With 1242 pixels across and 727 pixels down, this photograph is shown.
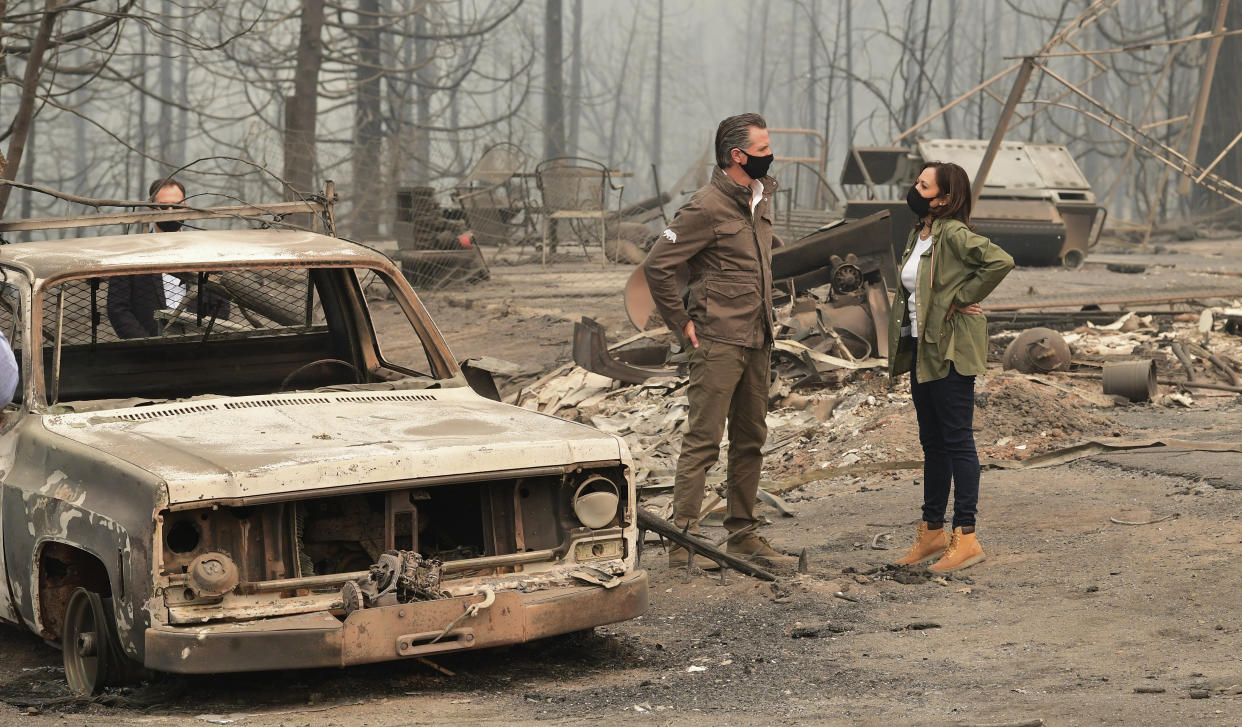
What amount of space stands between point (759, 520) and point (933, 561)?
0.85 m

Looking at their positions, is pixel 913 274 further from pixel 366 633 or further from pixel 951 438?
pixel 366 633

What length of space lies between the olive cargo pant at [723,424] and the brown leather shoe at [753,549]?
0.24ft

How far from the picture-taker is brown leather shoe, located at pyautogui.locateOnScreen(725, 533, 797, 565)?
7004 millimetres

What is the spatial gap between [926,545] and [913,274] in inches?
50.0

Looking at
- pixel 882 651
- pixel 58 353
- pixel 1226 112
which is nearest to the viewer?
pixel 882 651

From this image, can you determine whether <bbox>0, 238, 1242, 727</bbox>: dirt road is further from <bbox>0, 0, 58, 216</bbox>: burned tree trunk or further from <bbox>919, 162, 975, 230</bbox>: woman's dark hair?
<bbox>0, 0, 58, 216</bbox>: burned tree trunk

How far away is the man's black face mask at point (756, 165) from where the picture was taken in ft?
21.8

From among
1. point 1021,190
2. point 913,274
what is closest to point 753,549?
point 913,274

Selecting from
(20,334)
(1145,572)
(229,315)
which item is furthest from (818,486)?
(20,334)

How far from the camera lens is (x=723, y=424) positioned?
679 centimetres

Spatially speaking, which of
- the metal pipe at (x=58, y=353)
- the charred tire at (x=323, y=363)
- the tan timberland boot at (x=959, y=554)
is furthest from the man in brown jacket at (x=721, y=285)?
the metal pipe at (x=58, y=353)

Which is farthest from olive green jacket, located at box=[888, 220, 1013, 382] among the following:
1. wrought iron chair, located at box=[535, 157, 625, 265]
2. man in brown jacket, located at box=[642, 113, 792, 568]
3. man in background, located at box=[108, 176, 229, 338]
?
wrought iron chair, located at box=[535, 157, 625, 265]

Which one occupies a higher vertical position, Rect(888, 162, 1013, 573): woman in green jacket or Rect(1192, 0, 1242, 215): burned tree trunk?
Rect(1192, 0, 1242, 215): burned tree trunk

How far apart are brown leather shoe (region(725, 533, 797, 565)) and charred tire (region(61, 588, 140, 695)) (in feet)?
10.1
